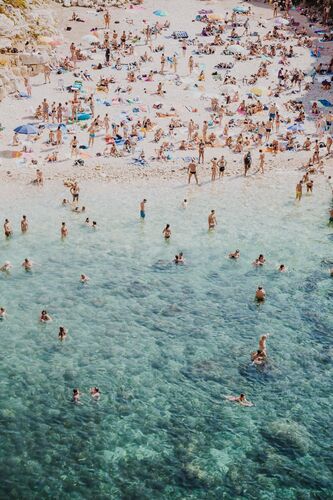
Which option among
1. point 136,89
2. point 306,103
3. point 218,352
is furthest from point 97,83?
point 218,352

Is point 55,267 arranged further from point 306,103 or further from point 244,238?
point 306,103

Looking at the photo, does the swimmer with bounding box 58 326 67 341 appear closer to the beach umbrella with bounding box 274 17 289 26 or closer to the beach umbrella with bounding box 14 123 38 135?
the beach umbrella with bounding box 14 123 38 135

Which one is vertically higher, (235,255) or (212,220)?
(212,220)

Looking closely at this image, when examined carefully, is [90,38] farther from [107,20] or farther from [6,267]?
[6,267]

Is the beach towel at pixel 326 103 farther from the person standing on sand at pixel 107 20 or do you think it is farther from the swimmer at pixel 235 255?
the person standing on sand at pixel 107 20

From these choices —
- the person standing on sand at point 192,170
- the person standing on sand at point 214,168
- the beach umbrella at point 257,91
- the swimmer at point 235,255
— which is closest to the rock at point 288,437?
the swimmer at point 235,255

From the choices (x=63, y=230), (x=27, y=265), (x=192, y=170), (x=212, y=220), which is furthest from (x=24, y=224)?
(x=192, y=170)
